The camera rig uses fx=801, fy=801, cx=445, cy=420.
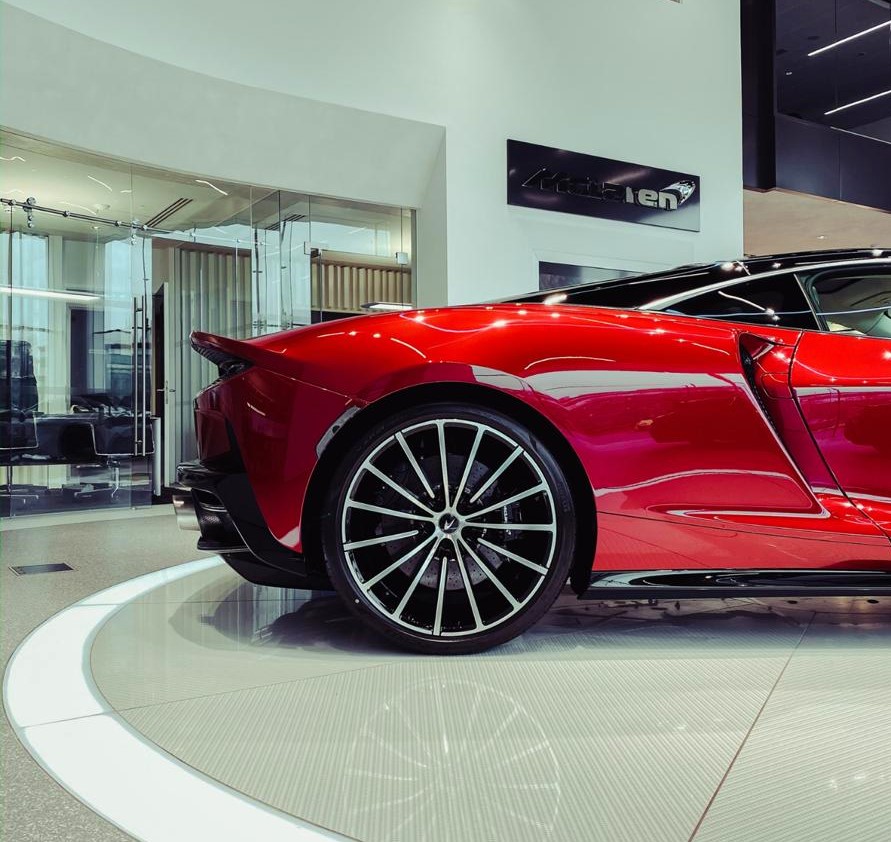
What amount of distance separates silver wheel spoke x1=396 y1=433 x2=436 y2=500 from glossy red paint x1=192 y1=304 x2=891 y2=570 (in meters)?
0.11

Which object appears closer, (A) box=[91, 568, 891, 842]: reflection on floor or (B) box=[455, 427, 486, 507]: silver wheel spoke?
(A) box=[91, 568, 891, 842]: reflection on floor

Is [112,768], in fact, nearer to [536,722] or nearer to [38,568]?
[536,722]

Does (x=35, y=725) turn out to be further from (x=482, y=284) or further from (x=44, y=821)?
(x=482, y=284)

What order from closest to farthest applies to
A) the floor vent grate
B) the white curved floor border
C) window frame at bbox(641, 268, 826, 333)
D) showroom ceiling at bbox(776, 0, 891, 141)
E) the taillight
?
the white curved floor border, the taillight, window frame at bbox(641, 268, 826, 333), the floor vent grate, showroom ceiling at bbox(776, 0, 891, 141)

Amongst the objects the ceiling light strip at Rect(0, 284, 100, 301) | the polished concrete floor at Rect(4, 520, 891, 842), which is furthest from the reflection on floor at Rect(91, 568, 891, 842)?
the ceiling light strip at Rect(0, 284, 100, 301)

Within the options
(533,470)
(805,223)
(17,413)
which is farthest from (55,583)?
(805,223)

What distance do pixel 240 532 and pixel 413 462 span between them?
457 millimetres

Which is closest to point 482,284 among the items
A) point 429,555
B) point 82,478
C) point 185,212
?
point 185,212

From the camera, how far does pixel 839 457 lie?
1.94 metres

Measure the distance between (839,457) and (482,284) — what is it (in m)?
5.34

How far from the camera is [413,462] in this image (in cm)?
192

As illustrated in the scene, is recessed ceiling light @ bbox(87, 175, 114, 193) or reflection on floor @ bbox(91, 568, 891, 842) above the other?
recessed ceiling light @ bbox(87, 175, 114, 193)

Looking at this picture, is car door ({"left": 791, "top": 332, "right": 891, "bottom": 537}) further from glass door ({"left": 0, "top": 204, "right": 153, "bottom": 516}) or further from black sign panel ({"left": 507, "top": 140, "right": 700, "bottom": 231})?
glass door ({"left": 0, "top": 204, "right": 153, "bottom": 516})

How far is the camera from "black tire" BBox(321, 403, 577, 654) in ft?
6.28
